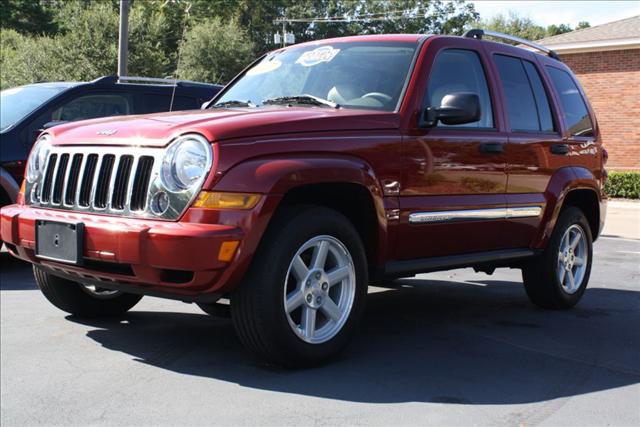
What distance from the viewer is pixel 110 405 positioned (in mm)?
3797

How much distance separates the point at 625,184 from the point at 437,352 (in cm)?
1656

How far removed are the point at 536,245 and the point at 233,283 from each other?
296cm

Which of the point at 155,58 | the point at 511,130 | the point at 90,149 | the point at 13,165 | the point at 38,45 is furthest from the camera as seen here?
the point at 155,58

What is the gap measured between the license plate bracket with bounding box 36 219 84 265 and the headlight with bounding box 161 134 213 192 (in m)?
0.59

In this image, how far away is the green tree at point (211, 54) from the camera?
40.2 m

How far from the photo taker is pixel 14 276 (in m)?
7.57

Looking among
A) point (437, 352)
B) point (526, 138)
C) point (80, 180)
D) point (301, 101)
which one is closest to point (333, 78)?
point (301, 101)

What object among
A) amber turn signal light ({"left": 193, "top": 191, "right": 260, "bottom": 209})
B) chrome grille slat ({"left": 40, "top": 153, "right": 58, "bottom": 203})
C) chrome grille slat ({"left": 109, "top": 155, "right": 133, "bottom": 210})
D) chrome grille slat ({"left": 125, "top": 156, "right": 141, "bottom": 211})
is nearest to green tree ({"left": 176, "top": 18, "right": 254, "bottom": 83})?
chrome grille slat ({"left": 40, "top": 153, "right": 58, "bottom": 203})

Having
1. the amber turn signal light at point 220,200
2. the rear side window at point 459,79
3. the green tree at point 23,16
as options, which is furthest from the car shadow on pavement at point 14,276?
the green tree at point 23,16

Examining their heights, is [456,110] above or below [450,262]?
above

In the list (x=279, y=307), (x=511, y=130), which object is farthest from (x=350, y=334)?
(x=511, y=130)

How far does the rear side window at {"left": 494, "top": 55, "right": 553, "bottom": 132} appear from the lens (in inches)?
229

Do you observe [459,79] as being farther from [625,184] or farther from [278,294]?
[625,184]

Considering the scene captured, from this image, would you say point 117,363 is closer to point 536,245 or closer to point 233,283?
point 233,283
